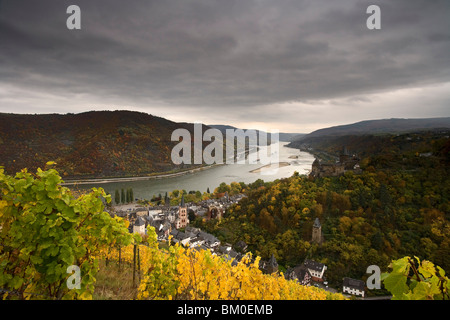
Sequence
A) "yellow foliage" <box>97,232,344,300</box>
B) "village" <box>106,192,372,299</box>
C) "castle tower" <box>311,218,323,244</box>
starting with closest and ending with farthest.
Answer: "yellow foliage" <box>97,232,344,300</box> → "village" <box>106,192,372,299</box> → "castle tower" <box>311,218,323,244</box>

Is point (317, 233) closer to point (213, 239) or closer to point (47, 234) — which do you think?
point (213, 239)

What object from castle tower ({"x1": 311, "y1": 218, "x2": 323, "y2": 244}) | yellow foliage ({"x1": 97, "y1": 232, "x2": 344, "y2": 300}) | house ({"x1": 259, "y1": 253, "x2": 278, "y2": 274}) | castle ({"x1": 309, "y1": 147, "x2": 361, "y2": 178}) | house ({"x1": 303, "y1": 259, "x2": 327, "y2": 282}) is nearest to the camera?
yellow foliage ({"x1": 97, "y1": 232, "x2": 344, "y2": 300})

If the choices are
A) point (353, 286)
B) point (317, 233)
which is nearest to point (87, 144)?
point (317, 233)

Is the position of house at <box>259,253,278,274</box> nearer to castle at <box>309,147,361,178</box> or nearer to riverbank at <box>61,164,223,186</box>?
castle at <box>309,147,361,178</box>

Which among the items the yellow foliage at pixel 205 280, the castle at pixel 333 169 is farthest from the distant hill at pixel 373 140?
the yellow foliage at pixel 205 280

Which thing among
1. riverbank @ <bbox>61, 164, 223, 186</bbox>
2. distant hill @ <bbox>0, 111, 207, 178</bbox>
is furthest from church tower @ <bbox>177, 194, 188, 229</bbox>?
distant hill @ <bbox>0, 111, 207, 178</bbox>
